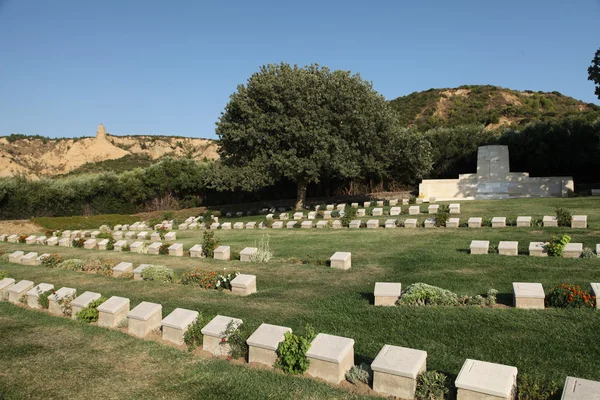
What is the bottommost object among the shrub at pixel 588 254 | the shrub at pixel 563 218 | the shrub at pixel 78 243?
the shrub at pixel 78 243

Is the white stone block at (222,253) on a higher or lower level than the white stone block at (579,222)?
lower

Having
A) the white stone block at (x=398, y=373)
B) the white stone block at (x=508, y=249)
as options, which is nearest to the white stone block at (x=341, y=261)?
the white stone block at (x=508, y=249)

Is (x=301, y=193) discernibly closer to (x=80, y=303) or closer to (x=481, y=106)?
(x=80, y=303)

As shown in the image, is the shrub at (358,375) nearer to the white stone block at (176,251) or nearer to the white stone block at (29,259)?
the white stone block at (176,251)

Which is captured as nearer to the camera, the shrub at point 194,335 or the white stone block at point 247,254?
the shrub at point 194,335

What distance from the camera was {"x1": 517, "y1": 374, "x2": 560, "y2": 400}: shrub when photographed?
4.78 metres

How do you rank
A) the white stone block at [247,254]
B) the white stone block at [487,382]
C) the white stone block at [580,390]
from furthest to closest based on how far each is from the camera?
the white stone block at [247,254], the white stone block at [487,382], the white stone block at [580,390]

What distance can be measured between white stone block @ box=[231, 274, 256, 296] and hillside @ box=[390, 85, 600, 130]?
49217 millimetres

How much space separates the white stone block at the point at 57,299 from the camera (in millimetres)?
9312

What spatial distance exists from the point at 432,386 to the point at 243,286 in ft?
17.9

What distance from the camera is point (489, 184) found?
27703mm

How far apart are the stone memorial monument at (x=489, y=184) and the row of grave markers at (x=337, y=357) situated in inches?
885

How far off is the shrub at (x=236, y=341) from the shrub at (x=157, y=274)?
5.15 m

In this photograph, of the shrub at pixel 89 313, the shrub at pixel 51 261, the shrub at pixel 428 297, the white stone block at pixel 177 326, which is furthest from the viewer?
the shrub at pixel 51 261
